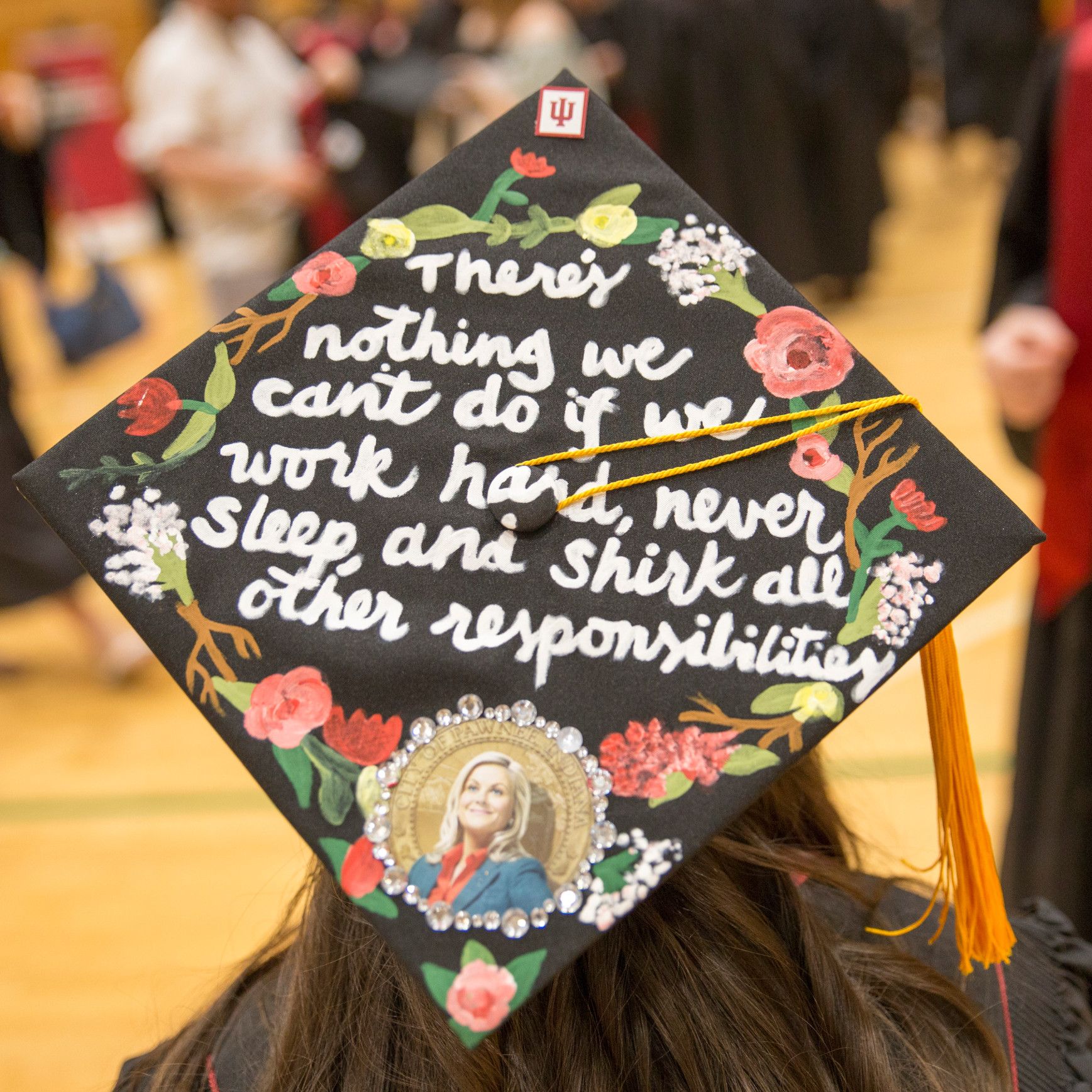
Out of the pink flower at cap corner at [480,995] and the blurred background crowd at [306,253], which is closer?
the pink flower at cap corner at [480,995]

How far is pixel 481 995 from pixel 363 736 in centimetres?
14

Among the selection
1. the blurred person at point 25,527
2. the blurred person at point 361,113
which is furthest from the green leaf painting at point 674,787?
the blurred person at point 361,113

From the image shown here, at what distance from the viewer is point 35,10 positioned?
6.78 m

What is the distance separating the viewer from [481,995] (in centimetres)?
53

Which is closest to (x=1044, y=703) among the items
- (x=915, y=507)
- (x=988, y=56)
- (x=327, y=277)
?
(x=915, y=507)

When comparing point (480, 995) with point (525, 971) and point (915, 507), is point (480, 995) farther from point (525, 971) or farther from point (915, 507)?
point (915, 507)

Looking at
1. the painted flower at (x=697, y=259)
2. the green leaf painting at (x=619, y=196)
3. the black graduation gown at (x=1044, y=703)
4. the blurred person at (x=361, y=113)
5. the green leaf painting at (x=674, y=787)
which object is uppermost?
the blurred person at (x=361, y=113)

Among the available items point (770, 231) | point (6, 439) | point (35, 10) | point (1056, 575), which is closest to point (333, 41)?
point (770, 231)

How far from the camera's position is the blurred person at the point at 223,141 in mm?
2506

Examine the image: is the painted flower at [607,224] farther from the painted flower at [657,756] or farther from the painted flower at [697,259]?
the painted flower at [657,756]

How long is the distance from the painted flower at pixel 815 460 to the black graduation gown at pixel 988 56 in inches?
203

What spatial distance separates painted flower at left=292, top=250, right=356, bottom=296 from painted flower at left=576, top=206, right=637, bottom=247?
0.45ft

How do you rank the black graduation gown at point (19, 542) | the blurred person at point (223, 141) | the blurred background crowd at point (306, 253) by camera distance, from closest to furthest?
1. the blurred background crowd at point (306, 253)
2. the black graduation gown at point (19, 542)
3. the blurred person at point (223, 141)

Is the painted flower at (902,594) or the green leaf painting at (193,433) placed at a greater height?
the green leaf painting at (193,433)
